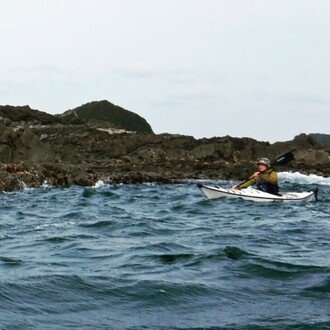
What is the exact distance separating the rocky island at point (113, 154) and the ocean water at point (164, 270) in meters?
13.4

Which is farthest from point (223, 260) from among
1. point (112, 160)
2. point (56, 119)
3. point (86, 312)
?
point (56, 119)

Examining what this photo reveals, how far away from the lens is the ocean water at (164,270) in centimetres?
659

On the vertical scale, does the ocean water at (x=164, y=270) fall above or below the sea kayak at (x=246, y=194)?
below

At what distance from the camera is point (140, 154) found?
51.1m

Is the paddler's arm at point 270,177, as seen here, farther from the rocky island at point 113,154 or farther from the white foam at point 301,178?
the white foam at point 301,178

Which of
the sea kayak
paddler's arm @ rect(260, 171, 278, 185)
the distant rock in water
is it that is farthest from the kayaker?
the distant rock in water

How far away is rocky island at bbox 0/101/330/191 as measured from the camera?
32.2m

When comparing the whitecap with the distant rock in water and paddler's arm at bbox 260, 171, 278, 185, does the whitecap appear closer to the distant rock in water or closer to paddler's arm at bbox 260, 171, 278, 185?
paddler's arm at bbox 260, 171, 278, 185

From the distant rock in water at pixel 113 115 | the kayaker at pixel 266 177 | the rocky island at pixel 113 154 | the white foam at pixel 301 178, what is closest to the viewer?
the kayaker at pixel 266 177

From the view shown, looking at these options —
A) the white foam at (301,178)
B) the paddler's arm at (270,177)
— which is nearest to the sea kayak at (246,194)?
the paddler's arm at (270,177)

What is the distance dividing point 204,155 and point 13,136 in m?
18.5

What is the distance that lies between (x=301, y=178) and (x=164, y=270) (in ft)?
112

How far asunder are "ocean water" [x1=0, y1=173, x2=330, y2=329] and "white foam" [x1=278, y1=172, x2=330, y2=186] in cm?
2193

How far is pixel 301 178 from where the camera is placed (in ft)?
137
